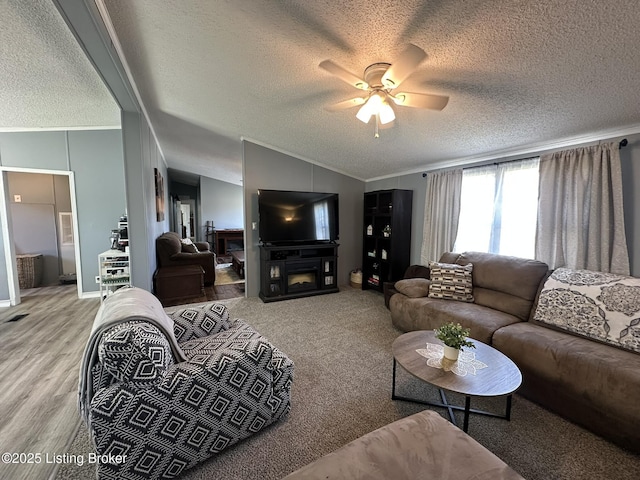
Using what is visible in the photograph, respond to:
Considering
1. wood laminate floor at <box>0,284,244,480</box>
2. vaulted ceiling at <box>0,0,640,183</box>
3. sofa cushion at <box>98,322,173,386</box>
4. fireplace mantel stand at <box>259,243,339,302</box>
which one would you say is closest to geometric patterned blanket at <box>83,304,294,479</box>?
sofa cushion at <box>98,322,173,386</box>

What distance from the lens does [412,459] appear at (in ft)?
3.27

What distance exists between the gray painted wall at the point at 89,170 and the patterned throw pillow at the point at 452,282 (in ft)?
16.2

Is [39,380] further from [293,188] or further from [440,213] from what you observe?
[440,213]

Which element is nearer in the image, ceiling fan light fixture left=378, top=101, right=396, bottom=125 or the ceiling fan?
the ceiling fan

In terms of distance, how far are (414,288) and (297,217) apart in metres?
2.15

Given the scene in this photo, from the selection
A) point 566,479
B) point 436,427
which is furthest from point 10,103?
point 566,479

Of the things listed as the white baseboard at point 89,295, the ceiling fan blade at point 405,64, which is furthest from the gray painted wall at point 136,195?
the ceiling fan blade at point 405,64

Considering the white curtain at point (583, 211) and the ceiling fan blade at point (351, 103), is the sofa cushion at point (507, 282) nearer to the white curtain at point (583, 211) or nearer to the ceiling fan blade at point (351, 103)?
the white curtain at point (583, 211)

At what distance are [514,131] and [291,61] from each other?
7.39 ft

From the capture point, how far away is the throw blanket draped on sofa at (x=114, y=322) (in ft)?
4.22

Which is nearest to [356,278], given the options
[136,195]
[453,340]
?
[453,340]

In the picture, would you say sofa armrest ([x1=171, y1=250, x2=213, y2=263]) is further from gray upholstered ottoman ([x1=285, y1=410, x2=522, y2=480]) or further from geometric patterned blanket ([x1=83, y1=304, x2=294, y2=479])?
gray upholstered ottoman ([x1=285, y1=410, x2=522, y2=480])

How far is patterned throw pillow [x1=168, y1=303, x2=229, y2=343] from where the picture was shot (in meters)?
1.95

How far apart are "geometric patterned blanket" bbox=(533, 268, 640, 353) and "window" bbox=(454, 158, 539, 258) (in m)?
0.70
